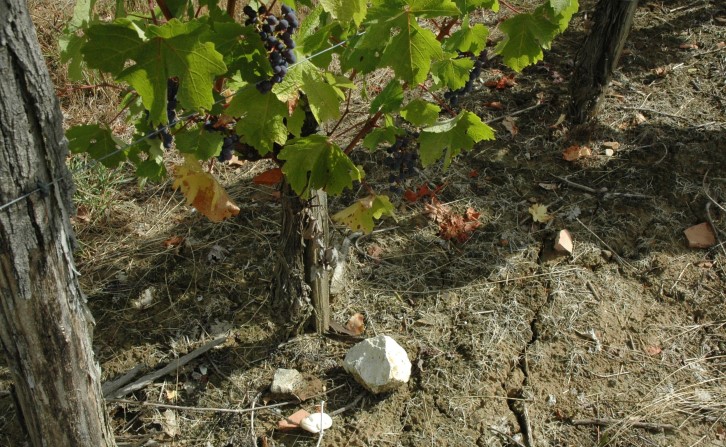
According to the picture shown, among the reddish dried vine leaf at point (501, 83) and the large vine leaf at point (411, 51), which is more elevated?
the large vine leaf at point (411, 51)

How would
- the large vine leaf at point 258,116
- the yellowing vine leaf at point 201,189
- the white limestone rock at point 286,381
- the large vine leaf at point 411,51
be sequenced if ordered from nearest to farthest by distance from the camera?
the large vine leaf at point 411,51, the large vine leaf at point 258,116, the yellowing vine leaf at point 201,189, the white limestone rock at point 286,381

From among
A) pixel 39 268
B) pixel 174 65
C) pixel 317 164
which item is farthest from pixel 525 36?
pixel 39 268

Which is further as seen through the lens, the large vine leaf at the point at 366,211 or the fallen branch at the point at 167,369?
the fallen branch at the point at 167,369

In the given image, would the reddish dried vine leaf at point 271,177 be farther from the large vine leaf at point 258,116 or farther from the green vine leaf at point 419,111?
the green vine leaf at point 419,111

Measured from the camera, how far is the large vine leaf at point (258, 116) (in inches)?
79.0

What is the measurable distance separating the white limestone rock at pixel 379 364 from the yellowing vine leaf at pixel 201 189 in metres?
0.92

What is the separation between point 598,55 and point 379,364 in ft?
7.84

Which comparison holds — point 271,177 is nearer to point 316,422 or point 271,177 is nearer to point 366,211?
point 366,211

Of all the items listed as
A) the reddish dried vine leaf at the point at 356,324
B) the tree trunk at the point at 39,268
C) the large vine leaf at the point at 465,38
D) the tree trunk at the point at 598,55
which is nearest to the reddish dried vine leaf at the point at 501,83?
the tree trunk at the point at 598,55

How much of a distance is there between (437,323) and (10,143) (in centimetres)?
201

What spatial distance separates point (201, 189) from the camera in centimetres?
226

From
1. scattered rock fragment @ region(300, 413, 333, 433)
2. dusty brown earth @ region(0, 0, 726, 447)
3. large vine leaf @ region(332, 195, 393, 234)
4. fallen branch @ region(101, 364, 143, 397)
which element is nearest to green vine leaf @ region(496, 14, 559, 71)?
large vine leaf @ region(332, 195, 393, 234)

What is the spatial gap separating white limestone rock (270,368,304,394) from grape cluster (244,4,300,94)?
56.0 inches

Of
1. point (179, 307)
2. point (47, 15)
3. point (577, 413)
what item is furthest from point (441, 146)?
point (47, 15)
